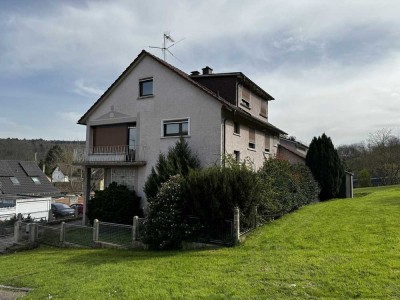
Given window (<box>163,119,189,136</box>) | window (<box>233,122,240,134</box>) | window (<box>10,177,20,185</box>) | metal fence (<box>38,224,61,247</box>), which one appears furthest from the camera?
window (<box>10,177,20,185</box>)

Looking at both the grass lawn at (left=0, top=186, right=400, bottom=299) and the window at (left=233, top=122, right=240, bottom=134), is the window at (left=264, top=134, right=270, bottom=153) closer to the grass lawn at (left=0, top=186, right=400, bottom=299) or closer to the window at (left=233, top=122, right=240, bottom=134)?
the window at (left=233, top=122, right=240, bottom=134)

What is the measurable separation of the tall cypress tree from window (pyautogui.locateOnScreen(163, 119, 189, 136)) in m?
11.9

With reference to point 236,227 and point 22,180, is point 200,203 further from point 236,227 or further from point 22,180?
point 22,180

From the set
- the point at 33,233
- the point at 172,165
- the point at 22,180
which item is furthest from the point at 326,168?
the point at 22,180

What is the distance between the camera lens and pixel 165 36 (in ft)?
72.7

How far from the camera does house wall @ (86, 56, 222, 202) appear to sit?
17.7 metres

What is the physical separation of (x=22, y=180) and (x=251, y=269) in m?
37.2

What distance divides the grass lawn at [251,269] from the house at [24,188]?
18.9 meters

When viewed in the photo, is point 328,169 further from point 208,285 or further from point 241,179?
point 208,285

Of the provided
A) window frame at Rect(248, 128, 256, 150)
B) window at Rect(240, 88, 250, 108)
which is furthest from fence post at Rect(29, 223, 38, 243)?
window at Rect(240, 88, 250, 108)

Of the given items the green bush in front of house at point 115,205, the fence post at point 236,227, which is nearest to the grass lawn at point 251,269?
the fence post at point 236,227

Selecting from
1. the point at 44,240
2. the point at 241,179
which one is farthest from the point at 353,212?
the point at 44,240

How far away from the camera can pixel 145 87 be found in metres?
20.3

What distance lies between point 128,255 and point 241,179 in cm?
472
